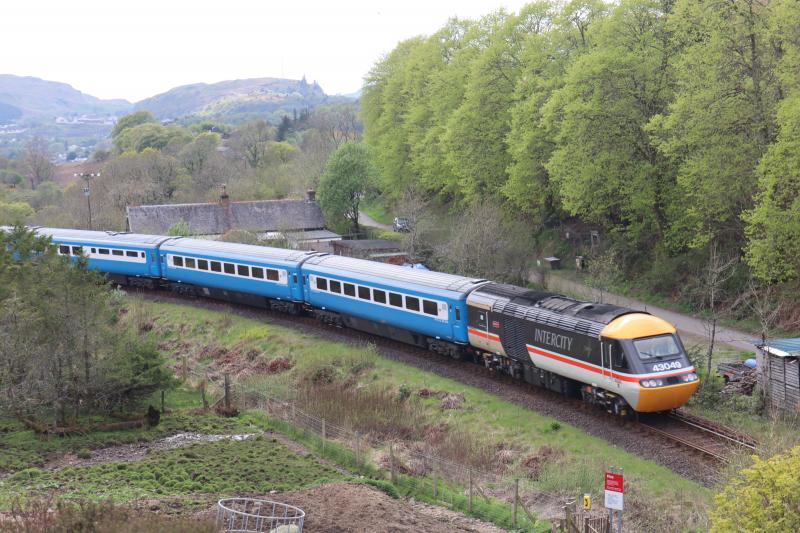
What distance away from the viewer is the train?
22438mm

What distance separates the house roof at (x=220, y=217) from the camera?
2376 inches

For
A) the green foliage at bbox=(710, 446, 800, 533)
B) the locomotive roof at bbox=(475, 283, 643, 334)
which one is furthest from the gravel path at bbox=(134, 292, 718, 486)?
the green foliage at bbox=(710, 446, 800, 533)

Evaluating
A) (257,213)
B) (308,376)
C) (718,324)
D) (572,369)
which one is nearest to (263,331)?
(308,376)

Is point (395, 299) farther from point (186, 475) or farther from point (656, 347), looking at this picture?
point (186, 475)

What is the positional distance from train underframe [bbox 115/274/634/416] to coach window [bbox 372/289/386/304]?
1.19 meters

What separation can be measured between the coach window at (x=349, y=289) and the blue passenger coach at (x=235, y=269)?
12.7 feet

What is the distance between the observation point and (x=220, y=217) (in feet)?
203

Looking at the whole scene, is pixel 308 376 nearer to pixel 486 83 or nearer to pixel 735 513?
pixel 735 513

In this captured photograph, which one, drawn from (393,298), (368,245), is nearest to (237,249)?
(368,245)

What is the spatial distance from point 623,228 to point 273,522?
31.7 meters

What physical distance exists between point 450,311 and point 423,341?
2.95m

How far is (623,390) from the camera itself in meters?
22.2

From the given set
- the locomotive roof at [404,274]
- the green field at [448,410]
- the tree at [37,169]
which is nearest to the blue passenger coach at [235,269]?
the green field at [448,410]

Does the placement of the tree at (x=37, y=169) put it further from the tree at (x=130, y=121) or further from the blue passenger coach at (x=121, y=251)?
the blue passenger coach at (x=121, y=251)
